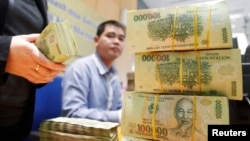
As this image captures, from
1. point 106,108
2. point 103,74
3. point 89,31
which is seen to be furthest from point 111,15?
point 106,108

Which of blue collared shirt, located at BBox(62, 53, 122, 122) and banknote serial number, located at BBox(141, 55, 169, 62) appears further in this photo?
blue collared shirt, located at BBox(62, 53, 122, 122)

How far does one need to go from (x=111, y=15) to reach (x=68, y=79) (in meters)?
1.00

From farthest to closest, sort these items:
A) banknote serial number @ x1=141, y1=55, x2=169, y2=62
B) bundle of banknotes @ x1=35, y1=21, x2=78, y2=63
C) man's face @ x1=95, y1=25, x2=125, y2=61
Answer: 1. man's face @ x1=95, y1=25, x2=125, y2=61
2. banknote serial number @ x1=141, y1=55, x2=169, y2=62
3. bundle of banknotes @ x1=35, y1=21, x2=78, y2=63

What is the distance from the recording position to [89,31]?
169 cm

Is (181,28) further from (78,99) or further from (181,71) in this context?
(78,99)

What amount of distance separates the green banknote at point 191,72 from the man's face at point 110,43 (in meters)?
0.82

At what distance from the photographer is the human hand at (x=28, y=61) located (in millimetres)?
472

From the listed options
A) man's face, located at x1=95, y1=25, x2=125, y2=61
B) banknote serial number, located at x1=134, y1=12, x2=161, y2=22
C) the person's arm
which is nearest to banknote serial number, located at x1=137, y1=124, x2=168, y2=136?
banknote serial number, located at x1=134, y1=12, x2=161, y2=22

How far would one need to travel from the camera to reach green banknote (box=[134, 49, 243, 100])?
525 millimetres

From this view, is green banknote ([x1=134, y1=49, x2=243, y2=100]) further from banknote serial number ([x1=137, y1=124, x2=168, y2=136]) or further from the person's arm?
the person's arm

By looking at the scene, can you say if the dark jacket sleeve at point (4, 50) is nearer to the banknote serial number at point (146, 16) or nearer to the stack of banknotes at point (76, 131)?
the stack of banknotes at point (76, 131)

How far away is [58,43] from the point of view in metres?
0.46

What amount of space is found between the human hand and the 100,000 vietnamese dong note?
22 centimetres

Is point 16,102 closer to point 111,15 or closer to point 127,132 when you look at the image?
point 127,132
